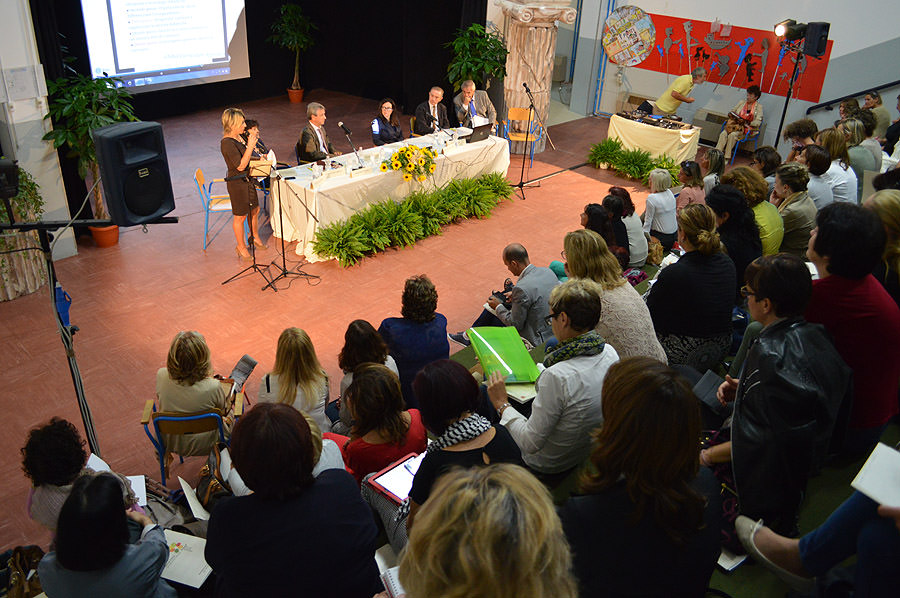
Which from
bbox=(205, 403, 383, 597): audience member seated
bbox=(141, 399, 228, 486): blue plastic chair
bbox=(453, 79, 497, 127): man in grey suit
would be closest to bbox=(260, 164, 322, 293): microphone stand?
bbox=(141, 399, 228, 486): blue plastic chair

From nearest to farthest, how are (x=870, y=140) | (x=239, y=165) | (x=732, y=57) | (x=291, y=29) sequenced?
(x=239, y=165)
(x=870, y=140)
(x=732, y=57)
(x=291, y=29)

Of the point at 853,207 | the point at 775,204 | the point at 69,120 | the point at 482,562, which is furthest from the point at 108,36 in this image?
the point at 482,562

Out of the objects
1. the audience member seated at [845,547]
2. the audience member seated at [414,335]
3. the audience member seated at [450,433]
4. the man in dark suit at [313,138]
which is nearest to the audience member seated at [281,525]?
the audience member seated at [450,433]

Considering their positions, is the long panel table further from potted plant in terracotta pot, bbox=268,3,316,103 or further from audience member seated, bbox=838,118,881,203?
potted plant in terracotta pot, bbox=268,3,316,103

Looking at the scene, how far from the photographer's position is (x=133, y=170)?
3508 millimetres

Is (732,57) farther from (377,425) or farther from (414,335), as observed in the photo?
(377,425)

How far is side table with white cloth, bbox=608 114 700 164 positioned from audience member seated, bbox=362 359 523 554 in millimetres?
7853

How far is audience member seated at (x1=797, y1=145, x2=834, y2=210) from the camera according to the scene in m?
5.20

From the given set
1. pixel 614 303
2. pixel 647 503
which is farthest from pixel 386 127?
pixel 647 503

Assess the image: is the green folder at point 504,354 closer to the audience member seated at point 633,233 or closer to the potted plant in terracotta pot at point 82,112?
the audience member seated at point 633,233

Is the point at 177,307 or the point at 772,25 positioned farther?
A: the point at 772,25

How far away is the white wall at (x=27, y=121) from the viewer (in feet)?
17.6

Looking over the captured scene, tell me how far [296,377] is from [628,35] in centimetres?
968

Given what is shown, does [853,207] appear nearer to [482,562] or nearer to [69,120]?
[482,562]
